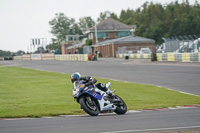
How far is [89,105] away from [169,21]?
131079 mm

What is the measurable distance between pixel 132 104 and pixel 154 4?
152758 mm

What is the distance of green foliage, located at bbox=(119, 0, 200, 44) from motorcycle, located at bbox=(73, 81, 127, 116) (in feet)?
365

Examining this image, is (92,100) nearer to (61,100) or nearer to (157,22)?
(61,100)

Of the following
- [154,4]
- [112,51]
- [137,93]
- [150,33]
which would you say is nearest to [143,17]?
[154,4]

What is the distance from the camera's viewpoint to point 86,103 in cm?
1271

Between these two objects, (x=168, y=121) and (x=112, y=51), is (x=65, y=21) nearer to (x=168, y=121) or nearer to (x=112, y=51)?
(x=112, y=51)

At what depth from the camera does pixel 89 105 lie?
41.9 ft

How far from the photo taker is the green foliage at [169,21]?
123 meters

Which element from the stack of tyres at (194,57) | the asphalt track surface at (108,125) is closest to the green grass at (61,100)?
the asphalt track surface at (108,125)

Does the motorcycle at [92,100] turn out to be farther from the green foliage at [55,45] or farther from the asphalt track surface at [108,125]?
the green foliage at [55,45]

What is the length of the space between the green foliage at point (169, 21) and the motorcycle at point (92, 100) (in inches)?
4382

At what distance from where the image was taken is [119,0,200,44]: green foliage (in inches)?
4830

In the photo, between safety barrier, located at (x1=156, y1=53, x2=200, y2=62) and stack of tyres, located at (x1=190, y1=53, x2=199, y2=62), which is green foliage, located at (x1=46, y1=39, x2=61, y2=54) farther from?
stack of tyres, located at (x1=190, y1=53, x2=199, y2=62)

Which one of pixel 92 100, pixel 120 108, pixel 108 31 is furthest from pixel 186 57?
pixel 108 31
